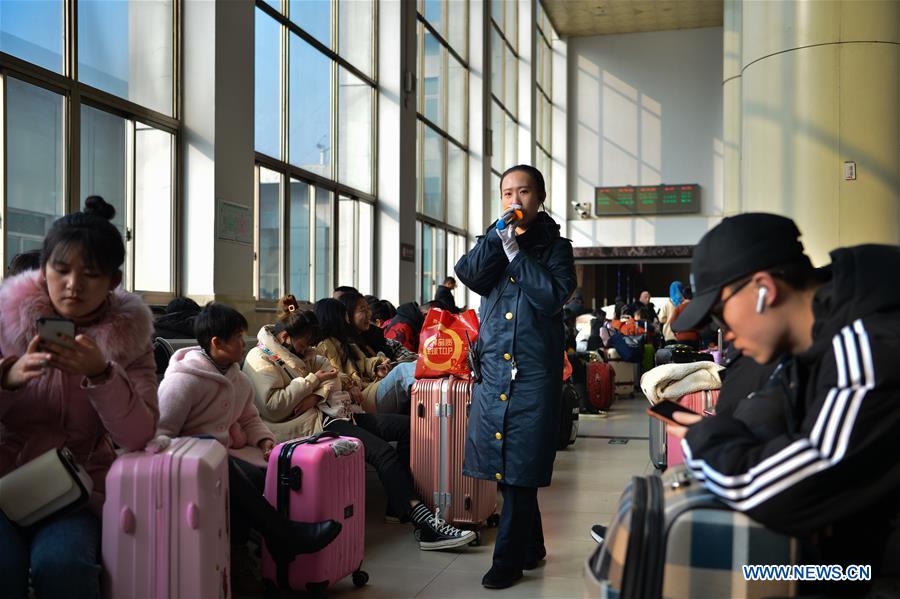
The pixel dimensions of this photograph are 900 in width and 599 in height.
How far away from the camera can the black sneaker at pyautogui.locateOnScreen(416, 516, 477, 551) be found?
429cm

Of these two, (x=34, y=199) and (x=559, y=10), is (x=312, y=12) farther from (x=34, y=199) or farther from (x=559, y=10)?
(x=559, y=10)

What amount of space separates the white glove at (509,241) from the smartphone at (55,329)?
6.21 feet

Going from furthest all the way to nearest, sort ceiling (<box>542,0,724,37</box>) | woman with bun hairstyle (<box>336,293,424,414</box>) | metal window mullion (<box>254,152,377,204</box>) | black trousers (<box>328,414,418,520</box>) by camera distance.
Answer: ceiling (<box>542,0,724,37</box>)
metal window mullion (<box>254,152,377,204</box>)
woman with bun hairstyle (<box>336,293,424,414</box>)
black trousers (<box>328,414,418,520</box>)

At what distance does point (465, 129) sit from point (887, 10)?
1017cm

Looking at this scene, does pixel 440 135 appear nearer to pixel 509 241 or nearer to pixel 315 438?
pixel 509 241

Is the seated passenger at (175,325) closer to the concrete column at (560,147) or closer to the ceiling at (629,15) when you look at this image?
the ceiling at (629,15)

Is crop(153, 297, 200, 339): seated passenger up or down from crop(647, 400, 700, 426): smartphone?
up

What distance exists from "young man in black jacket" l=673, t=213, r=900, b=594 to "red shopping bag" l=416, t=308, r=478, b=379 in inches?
122

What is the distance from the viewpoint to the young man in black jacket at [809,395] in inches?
58.0

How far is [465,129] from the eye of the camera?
17344 millimetres

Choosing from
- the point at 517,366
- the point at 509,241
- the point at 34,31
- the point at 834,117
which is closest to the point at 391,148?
the point at 834,117

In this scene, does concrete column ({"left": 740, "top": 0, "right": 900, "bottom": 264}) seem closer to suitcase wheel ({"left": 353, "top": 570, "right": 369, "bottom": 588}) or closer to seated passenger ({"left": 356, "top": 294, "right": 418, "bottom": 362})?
seated passenger ({"left": 356, "top": 294, "right": 418, "bottom": 362})

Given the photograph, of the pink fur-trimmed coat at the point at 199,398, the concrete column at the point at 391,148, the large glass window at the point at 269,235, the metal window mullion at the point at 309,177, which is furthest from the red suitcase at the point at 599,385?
the pink fur-trimmed coat at the point at 199,398

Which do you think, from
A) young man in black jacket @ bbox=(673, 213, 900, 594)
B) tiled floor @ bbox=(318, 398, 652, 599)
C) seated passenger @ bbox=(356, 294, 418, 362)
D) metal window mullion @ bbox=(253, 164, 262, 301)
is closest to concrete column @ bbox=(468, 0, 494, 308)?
metal window mullion @ bbox=(253, 164, 262, 301)
